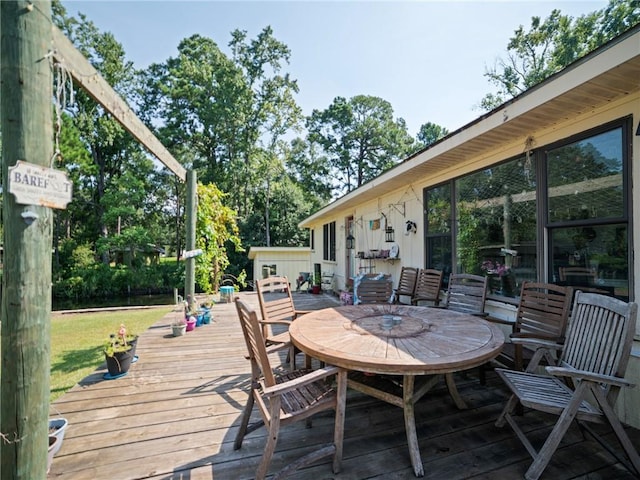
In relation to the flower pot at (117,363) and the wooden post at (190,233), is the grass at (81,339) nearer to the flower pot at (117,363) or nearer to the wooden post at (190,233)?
the flower pot at (117,363)

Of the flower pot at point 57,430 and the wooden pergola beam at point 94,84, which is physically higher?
the wooden pergola beam at point 94,84

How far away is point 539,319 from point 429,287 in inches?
70.7

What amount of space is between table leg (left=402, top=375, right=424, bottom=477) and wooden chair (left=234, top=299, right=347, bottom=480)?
42 cm

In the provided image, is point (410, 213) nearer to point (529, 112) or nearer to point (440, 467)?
point (529, 112)

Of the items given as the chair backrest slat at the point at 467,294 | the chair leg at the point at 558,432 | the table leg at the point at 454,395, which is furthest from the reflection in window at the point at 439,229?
the chair leg at the point at 558,432

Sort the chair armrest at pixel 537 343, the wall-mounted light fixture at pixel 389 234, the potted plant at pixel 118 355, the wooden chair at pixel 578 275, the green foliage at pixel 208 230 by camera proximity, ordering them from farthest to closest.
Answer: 1. the green foliage at pixel 208 230
2. the wall-mounted light fixture at pixel 389 234
3. the potted plant at pixel 118 355
4. the wooden chair at pixel 578 275
5. the chair armrest at pixel 537 343

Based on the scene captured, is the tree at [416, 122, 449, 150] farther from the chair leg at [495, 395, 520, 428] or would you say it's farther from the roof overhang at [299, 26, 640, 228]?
the chair leg at [495, 395, 520, 428]

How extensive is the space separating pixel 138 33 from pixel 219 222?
170 inches

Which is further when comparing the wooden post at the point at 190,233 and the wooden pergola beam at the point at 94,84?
the wooden post at the point at 190,233

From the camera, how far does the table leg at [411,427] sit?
1.76 metres

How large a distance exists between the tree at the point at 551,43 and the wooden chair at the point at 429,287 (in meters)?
12.9

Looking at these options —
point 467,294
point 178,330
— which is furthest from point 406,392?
point 178,330

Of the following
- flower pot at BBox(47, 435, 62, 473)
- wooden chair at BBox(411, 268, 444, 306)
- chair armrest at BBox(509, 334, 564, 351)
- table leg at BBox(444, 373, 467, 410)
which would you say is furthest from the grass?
wooden chair at BBox(411, 268, 444, 306)

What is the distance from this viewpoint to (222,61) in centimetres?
1967
